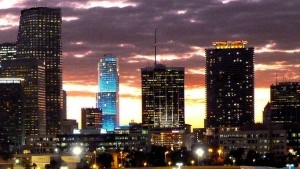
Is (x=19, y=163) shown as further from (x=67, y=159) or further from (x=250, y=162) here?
(x=250, y=162)

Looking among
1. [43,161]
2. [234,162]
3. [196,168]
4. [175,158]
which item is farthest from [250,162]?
[196,168]

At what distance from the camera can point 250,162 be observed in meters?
142

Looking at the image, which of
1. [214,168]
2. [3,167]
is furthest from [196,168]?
[3,167]

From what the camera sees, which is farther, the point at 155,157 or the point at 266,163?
the point at 155,157

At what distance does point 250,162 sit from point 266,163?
1357 centimetres

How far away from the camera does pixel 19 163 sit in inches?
5020

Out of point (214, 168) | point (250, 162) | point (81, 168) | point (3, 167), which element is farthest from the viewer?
point (250, 162)

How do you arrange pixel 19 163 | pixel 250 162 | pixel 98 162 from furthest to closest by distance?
1. pixel 98 162
2. pixel 250 162
3. pixel 19 163

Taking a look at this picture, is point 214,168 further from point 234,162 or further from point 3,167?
point 234,162

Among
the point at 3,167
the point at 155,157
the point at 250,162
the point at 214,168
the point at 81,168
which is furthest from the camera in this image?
the point at 155,157

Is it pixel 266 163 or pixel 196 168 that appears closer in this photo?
pixel 196 168

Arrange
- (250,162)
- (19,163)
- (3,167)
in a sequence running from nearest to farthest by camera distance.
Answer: (3,167)
(19,163)
(250,162)

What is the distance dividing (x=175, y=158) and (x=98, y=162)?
15.4 meters

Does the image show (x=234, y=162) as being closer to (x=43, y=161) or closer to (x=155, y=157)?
(x=155, y=157)
